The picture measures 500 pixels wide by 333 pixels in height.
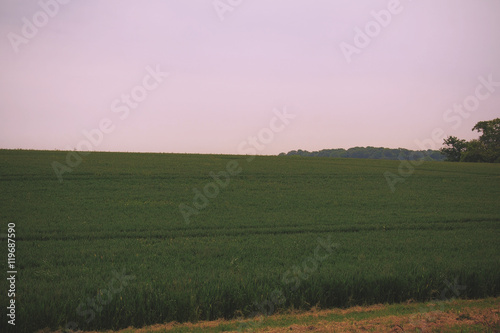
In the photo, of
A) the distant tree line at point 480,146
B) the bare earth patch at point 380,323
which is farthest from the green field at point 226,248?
the distant tree line at point 480,146

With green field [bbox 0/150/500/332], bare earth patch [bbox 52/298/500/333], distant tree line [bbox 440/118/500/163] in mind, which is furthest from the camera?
distant tree line [bbox 440/118/500/163]

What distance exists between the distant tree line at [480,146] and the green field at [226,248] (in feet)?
186

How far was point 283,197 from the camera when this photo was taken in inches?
823

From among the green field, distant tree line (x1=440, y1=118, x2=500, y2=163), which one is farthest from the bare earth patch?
distant tree line (x1=440, y1=118, x2=500, y2=163)

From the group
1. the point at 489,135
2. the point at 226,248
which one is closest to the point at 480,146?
the point at 489,135

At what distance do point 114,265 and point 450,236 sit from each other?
1276 centimetres

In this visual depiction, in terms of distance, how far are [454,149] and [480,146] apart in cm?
776

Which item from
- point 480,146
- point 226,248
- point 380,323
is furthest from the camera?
point 480,146

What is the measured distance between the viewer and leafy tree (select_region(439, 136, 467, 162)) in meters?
79.5

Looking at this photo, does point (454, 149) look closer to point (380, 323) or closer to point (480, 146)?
point (480, 146)

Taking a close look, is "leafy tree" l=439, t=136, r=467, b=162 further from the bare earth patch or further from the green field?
the bare earth patch

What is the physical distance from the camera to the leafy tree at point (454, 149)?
79481 mm

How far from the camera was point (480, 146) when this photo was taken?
73.1 m

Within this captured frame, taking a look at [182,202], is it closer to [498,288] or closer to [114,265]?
[114,265]
